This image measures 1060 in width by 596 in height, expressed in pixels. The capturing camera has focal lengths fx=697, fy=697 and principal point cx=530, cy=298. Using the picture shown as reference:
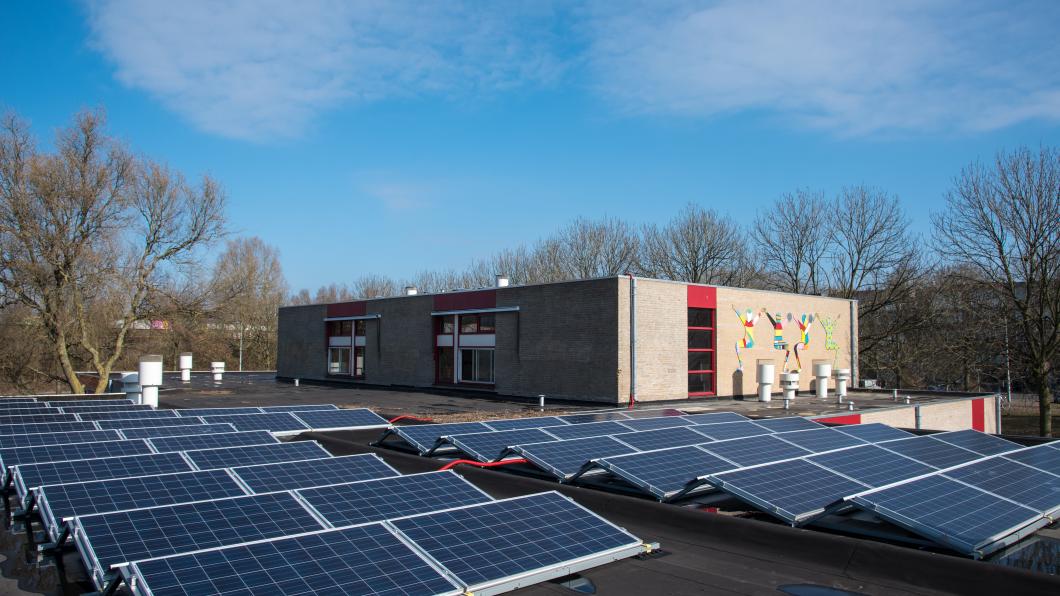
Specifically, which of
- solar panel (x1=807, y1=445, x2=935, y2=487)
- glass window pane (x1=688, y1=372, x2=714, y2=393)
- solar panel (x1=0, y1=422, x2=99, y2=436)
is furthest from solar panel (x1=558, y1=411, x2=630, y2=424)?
glass window pane (x1=688, y1=372, x2=714, y2=393)

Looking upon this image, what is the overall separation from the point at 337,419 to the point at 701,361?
22.2 metres

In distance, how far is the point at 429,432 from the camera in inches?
423

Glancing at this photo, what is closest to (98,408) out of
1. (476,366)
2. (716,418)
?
(716,418)

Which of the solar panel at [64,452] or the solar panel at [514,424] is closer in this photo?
the solar panel at [64,452]

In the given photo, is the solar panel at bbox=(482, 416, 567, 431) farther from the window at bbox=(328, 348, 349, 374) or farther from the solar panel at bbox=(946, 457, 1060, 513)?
the window at bbox=(328, 348, 349, 374)

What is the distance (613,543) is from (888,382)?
5427 cm

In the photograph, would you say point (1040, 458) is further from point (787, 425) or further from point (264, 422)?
point (264, 422)

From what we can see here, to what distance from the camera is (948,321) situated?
42656 mm

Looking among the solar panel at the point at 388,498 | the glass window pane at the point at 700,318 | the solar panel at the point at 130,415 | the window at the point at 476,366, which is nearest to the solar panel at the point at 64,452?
the solar panel at the point at 388,498

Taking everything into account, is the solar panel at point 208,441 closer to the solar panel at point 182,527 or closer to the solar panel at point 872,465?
the solar panel at point 182,527

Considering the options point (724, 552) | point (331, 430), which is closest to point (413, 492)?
point (724, 552)

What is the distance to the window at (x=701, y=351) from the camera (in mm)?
31781

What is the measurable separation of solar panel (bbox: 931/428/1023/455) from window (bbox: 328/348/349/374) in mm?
39589

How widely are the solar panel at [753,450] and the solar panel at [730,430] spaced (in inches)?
28.1
